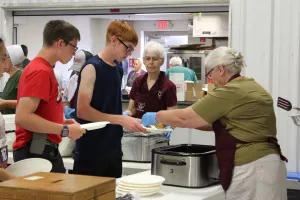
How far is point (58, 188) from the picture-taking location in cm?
168

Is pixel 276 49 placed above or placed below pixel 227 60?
above

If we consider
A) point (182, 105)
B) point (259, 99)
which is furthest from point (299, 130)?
point (259, 99)

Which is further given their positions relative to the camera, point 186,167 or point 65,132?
point 186,167

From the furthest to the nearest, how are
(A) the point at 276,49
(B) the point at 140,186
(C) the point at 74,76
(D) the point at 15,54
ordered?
(C) the point at 74,76, (D) the point at 15,54, (A) the point at 276,49, (B) the point at 140,186

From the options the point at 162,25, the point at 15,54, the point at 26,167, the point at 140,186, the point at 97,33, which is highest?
the point at 162,25

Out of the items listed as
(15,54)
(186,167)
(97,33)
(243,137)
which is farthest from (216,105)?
(97,33)

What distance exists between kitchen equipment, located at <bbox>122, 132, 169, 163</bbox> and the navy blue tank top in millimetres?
701

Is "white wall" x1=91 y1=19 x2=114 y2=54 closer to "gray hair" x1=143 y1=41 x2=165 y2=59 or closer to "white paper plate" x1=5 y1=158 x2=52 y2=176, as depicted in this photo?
"gray hair" x1=143 y1=41 x2=165 y2=59

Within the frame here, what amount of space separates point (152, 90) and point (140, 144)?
0.61 meters

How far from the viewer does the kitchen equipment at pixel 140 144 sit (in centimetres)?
367

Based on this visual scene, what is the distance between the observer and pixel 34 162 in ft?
7.62

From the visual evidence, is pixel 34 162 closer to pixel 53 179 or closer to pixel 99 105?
pixel 53 179

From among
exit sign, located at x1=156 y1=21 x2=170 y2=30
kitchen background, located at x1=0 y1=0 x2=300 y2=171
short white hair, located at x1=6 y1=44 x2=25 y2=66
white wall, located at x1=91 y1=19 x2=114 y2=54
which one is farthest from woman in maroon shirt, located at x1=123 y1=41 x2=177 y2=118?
exit sign, located at x1=156 y1=21 x2=170 y2=30

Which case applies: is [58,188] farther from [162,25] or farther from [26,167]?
[162,25]
